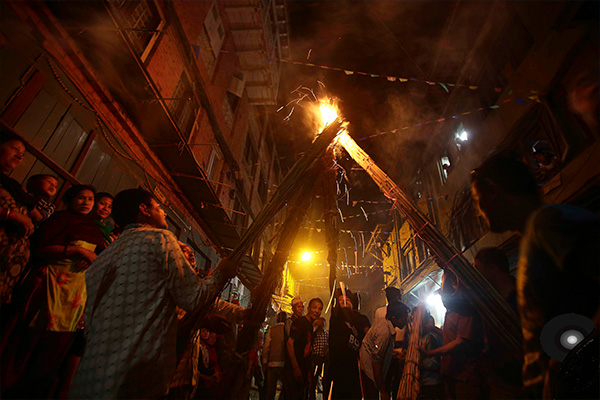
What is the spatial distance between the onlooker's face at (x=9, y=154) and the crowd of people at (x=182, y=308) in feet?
0.04

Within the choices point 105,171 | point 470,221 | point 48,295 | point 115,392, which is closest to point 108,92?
point 105,171

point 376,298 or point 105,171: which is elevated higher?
point 376,298

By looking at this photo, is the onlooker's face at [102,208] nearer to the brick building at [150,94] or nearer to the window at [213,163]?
the brick building at [150,94]

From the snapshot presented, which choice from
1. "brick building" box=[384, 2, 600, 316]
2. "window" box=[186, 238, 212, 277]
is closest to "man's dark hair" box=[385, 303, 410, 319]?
"brick building" box=[384, 2, 600, 316]

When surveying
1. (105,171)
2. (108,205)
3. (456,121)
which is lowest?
(108,205)

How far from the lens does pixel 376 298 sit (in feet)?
71.7

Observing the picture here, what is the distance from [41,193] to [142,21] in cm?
556

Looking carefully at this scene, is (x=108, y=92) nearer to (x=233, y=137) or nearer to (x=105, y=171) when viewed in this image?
(x=105, y=171)

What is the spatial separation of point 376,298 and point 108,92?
22.1 m

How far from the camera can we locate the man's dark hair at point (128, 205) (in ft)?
7.18

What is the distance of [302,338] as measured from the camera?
501 cm

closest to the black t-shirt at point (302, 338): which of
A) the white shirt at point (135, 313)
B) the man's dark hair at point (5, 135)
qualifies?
the white shirt at point (135, 313)

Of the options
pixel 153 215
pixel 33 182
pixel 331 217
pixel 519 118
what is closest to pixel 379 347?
pixel 331 217

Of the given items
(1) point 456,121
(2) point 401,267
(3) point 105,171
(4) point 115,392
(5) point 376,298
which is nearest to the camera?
(4) point 115,392
